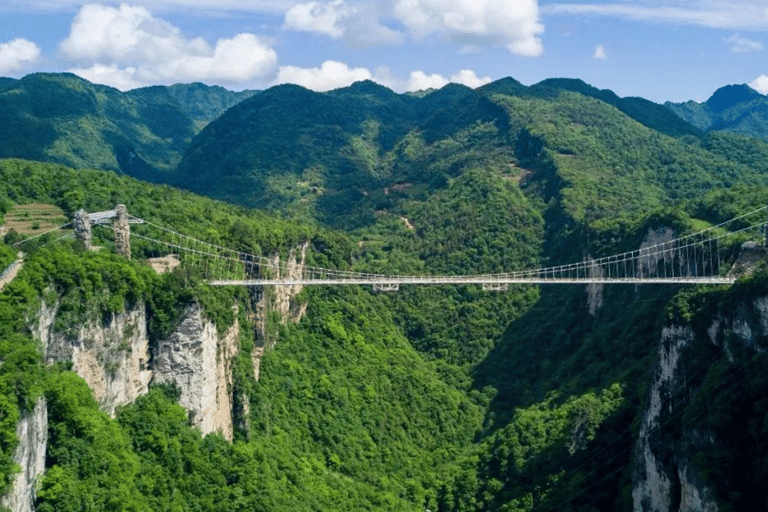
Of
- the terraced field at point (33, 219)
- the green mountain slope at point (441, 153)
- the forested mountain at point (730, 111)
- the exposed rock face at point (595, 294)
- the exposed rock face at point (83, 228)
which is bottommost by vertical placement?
the exposed rock face at point (595, 294)

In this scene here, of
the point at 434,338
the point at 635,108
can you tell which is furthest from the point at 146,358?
the point at 635,108

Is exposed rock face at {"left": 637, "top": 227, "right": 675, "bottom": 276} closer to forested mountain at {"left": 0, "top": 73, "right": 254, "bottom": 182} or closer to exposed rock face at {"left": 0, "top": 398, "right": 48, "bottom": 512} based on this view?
exposed rock face at {"left": 0, "top": 398, "right": 48, "bottom": 512}

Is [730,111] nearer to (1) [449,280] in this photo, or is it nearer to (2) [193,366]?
(1) [449,280]

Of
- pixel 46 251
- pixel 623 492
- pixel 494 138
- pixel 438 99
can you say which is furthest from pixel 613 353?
pixel 438 99

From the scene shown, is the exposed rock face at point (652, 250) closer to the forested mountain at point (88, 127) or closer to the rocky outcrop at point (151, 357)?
the rocky outcrop at point (151, 357)

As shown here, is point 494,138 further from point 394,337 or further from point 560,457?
point 560,457

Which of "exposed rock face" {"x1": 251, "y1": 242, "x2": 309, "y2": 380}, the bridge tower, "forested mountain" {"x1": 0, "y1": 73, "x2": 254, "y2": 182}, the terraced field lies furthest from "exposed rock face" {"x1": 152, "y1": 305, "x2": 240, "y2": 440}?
"forested mountain" {"x1": 0, "y1": 73, "x2": 254, "y2": 182}

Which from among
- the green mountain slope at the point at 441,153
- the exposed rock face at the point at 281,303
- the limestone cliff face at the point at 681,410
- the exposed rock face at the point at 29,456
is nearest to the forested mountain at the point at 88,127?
the green mountain slope at the point at 441,153
